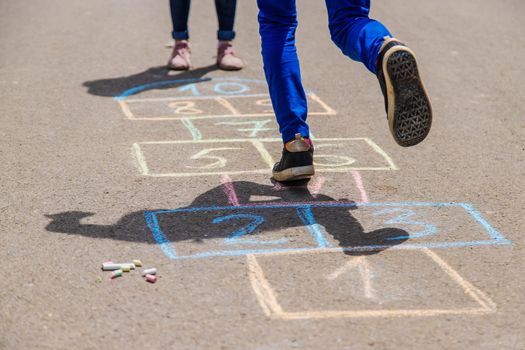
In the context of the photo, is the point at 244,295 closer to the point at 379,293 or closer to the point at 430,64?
the point at 379,293

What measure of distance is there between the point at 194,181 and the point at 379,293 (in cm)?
149

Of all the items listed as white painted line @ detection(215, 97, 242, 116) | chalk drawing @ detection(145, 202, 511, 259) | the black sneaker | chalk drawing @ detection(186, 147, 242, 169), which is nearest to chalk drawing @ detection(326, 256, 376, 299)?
chalk drawing @ detection(145, 202, 511, 259)

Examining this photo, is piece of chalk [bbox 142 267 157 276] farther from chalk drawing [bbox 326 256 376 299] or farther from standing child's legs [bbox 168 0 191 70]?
standing child's legs [bbox 168 0 191 70]

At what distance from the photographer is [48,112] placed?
575 cm

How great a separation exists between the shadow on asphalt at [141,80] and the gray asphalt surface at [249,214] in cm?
2

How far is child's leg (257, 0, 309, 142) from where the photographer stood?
4.16 metres

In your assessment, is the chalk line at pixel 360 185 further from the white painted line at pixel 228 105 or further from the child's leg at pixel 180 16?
the child's leg at pixel 180 16

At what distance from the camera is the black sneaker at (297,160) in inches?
166

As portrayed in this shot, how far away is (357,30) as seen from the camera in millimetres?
3951

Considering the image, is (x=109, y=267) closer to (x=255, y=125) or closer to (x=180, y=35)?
(x=255, y=125)

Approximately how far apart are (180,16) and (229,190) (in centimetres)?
288

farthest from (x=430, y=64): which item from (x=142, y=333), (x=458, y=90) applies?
(x=142, y=333)

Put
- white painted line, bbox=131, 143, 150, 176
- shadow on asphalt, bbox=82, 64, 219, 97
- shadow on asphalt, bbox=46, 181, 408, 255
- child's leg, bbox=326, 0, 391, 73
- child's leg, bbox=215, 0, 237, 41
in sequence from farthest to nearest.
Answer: child's leg, bbox=215, 0, 237, 41 → shadow on asphalt, bbox=82, 64, 219, 97 → white painted line, bbox=131, 143, 150, 176 → child's leg, bbox=326, 0, 391, 73 → shadow on asphalt, bbox=46, 181, 408, 255

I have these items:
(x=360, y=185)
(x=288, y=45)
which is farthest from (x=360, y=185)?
(x=288, y=45)
